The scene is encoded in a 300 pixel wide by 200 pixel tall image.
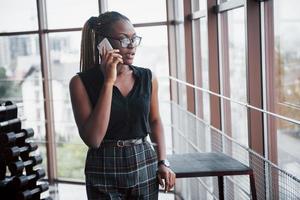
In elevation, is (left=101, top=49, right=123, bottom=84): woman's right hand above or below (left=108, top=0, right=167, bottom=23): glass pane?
below

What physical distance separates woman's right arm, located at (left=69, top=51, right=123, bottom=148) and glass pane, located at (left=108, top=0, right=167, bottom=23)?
3.04 m

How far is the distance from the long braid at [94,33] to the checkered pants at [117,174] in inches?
11.7

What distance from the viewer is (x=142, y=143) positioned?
143 centimetres

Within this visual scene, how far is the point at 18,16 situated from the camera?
4.74 metres

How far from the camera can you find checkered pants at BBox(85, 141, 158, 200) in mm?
1367

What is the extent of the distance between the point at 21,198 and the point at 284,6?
1.52 meters

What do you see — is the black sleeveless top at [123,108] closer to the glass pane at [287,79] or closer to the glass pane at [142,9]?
the glass pane at [287,79]

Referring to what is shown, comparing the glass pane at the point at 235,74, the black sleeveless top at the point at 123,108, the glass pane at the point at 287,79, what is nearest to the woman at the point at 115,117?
the black sleeveless top at the point at 123,108

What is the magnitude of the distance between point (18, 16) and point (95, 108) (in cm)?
372

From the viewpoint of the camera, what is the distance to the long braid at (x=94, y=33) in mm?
1420

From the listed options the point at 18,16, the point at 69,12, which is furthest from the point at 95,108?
the point at 18,16

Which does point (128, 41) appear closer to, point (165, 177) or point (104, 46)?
point (104, 46)

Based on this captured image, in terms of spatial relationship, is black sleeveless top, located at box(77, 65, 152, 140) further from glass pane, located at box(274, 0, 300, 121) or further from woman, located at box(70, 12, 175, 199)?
glass pane, located at box(274, 0, 300, 121)

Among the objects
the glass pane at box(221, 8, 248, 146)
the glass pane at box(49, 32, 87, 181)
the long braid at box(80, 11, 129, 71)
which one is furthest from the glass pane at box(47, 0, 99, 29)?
the long braid at box(80, 11, 129, 71)
